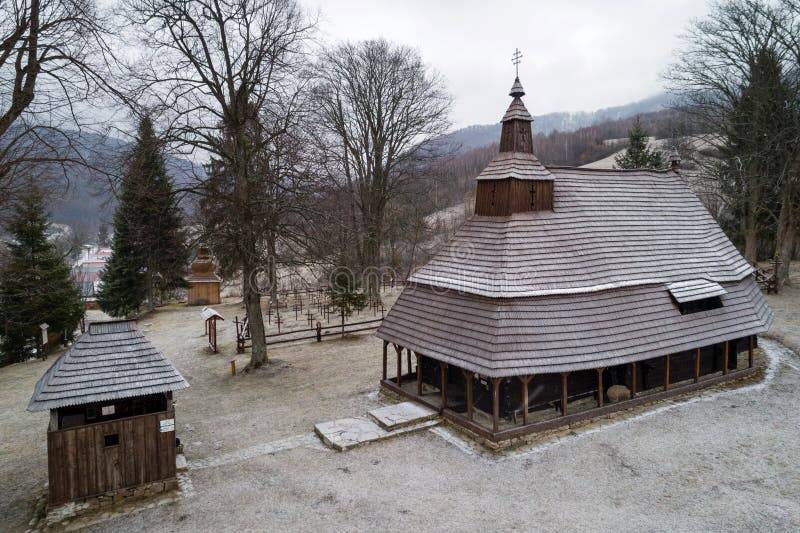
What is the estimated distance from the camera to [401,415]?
39.8 feet

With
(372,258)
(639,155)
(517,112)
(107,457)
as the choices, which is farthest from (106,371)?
(639,155)

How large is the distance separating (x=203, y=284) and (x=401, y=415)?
2429cm

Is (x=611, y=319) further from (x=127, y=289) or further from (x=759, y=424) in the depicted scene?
(x=127, y=289)

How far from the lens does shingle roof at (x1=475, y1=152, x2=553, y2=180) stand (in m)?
13.7

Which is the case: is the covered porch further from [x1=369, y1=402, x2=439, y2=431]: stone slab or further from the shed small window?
the shed small window

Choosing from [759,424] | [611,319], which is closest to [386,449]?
[611,319]

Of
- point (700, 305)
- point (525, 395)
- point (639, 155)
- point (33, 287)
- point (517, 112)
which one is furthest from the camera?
point (639, 155)

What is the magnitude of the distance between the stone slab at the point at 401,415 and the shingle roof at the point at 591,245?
10.9 feet

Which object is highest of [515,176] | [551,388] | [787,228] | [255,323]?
[515,176]

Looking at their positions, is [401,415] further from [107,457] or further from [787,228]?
[787,228]

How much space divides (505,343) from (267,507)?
5.96 metres

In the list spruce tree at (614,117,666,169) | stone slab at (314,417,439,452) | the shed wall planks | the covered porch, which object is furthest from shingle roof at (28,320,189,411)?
spruce tree at (614,117,666,169)

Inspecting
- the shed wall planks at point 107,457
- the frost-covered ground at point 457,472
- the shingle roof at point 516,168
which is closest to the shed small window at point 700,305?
the frost-covered ground at point 457,472

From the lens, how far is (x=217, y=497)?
29.5 ft
